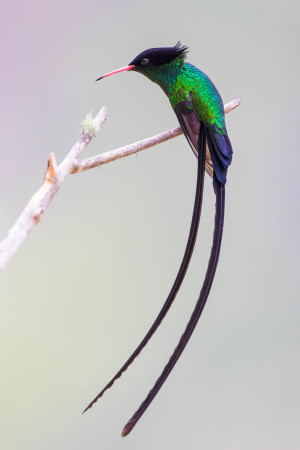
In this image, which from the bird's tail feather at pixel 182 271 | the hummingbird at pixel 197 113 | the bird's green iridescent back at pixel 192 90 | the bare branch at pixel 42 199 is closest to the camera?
the bare branch at pixel 42 199

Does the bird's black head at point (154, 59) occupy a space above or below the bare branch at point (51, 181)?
above

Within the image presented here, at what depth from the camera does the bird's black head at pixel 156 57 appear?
1.42 metres

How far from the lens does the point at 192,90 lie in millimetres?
1378

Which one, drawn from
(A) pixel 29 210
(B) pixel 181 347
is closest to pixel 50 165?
(A) pixel 29 210

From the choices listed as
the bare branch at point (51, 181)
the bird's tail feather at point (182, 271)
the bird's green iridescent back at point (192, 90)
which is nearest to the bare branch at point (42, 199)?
the bare branch at point (51, 181)

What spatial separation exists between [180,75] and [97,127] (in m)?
0.43

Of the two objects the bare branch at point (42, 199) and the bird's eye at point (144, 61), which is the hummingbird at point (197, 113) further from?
the bare branch at point (42, 199)

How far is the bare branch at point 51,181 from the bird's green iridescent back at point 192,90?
178mm

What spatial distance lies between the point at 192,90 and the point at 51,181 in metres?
0.56

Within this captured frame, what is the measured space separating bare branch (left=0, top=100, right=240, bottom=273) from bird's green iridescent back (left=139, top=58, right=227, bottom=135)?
18 centimetres

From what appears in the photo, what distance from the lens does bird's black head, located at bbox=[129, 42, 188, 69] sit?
4.66 feet

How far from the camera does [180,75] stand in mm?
1406

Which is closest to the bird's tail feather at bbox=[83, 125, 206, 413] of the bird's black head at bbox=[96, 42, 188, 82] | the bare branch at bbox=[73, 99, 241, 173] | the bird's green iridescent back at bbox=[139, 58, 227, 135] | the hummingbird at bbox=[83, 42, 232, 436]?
the hummingbird at bbox=[83, 42, 232, 436]

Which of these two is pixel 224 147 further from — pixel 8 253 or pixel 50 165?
pixel 8 253
